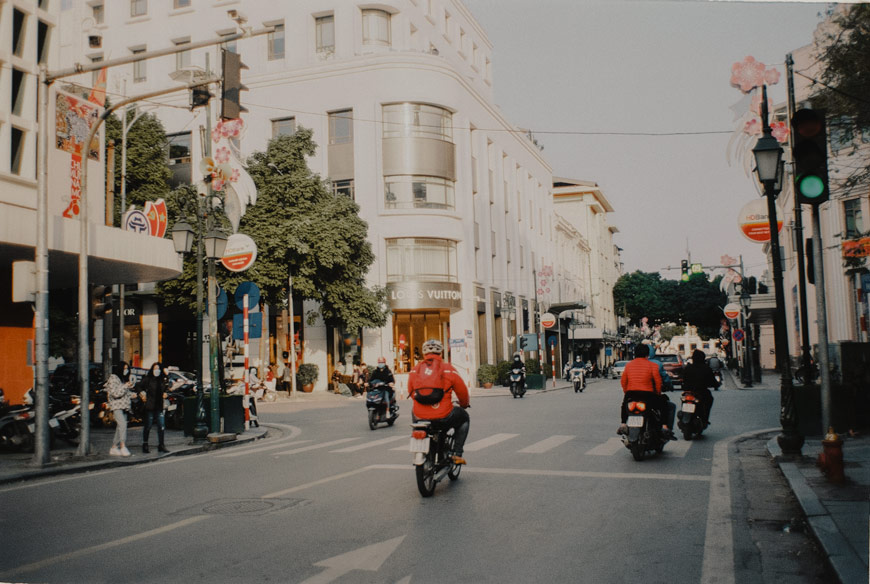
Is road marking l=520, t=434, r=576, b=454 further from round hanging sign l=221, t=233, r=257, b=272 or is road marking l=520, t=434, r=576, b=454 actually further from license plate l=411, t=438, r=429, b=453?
round hanging sign l=221, t=233, r=257, b=272

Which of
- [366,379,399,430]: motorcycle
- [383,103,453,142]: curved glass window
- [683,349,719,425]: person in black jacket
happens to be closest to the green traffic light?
[683,349,719,425]: person in black jacket

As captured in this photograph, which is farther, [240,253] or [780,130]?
[240,253]

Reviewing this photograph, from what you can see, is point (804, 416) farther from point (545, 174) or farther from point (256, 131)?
point (545, 174)

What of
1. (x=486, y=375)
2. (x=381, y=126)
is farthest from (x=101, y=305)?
(x=486, y=375)

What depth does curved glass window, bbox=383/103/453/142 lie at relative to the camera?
3759 centimetres

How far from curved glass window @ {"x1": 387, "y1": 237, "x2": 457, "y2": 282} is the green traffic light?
3021 cm

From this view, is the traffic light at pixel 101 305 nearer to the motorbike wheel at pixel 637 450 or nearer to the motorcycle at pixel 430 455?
the motorcycle at pixel 430 455

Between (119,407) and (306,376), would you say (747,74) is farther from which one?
(306,376)

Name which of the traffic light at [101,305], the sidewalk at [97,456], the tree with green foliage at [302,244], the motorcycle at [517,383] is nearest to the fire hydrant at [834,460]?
the sidewalk at [97,456]

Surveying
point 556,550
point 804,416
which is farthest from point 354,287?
point 556,550

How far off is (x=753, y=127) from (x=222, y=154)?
77.1 ft

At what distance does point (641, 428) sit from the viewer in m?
10.7

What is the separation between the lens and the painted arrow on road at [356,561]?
204 inches

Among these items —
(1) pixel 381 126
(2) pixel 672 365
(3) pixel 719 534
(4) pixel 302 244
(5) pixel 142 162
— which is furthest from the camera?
(1) pixel 381 126
